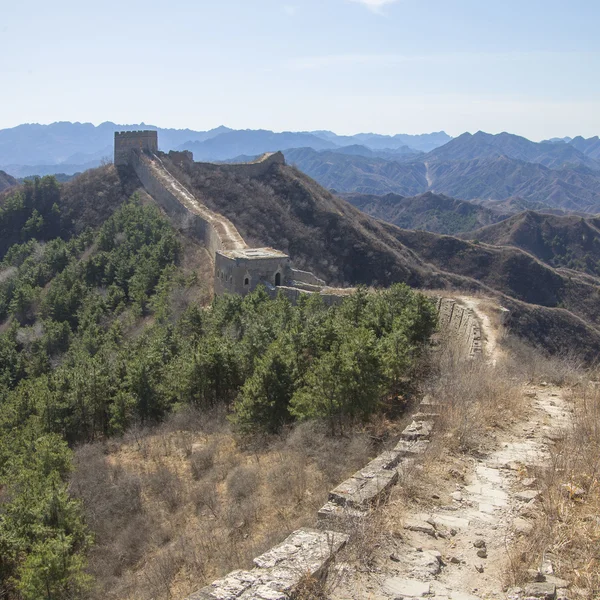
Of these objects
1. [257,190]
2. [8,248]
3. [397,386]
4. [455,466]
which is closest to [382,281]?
[257,190]

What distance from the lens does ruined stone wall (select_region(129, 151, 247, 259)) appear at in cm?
2967

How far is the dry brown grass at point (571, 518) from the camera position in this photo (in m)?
4.60

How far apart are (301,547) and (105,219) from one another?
39.9 metres

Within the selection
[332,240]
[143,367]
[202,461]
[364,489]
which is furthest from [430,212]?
[364,489]

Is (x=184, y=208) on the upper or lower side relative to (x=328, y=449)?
upper

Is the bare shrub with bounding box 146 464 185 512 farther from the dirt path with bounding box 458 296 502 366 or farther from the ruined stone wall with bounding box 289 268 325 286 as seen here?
the ruined stone wall with bounding box 289 268 325 286

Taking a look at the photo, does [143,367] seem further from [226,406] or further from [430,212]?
[430,212]

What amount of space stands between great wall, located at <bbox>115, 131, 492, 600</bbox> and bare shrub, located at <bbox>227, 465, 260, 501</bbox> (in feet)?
8.39

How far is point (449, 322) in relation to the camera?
57.3 ft

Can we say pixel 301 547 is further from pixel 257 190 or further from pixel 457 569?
pixel 257 190

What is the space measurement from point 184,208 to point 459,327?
22.9m

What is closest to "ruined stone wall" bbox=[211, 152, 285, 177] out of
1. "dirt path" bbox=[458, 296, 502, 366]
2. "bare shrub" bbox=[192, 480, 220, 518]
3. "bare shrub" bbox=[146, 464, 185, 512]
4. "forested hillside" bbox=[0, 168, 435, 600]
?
"forested hillside" bbox=[0, 168, 435, 600]

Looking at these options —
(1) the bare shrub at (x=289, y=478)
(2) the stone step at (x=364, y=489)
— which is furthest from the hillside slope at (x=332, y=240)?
(2) the stone step at (x=364, y=489)

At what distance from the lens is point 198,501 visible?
9398 mm
